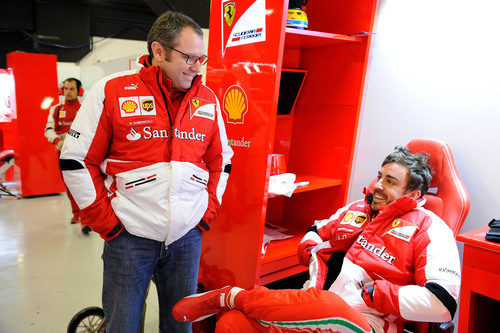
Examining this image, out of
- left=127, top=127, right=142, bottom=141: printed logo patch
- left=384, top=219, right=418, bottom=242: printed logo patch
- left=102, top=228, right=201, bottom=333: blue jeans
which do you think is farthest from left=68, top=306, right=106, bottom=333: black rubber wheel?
left=384, top=219, right=418, bottom=242: printed logo patch

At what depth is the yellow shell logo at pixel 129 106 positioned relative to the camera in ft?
4.72

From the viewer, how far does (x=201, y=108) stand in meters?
1.61

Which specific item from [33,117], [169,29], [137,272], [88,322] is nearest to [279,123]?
[169,29]

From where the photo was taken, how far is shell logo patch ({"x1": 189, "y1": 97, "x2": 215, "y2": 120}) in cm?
158

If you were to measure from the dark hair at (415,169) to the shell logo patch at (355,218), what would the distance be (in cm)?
27

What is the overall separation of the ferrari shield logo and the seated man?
1.19m

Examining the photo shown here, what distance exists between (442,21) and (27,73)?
17.0 ft

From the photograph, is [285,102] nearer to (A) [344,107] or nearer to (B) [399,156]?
(A) [344,107]

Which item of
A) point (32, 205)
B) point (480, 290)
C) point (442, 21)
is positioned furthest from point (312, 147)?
point (32, 205)

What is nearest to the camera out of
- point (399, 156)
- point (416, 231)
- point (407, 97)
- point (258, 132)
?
point (416, 231)

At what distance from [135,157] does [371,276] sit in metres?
1.15

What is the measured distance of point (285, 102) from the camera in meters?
2.61

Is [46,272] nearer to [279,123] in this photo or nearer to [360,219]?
[279,123]

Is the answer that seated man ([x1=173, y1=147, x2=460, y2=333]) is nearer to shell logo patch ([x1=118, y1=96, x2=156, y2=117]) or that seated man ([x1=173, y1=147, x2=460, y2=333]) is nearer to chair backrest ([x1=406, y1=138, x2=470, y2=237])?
chair backrest ([x1=406, y1=138, x2=470, y2=237])
